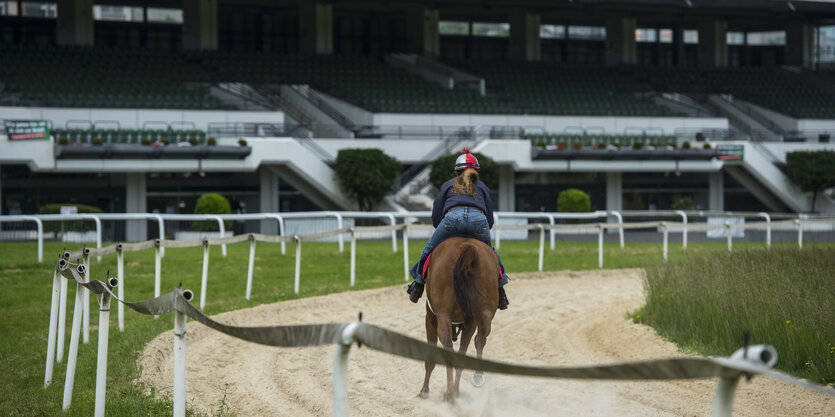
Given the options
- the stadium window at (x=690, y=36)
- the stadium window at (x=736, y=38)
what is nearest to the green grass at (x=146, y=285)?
the stadium window at (x=690, y=36)

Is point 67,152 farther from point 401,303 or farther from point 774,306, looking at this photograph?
point 774,306

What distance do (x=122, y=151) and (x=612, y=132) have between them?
70.9 ft

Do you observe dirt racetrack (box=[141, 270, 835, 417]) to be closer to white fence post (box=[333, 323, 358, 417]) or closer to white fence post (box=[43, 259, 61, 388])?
white fence post (box=[43, 259, 61, 388])

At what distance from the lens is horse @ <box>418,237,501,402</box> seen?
7.20 meters

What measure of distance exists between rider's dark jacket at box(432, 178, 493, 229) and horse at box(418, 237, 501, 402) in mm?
460

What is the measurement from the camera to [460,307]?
723cm

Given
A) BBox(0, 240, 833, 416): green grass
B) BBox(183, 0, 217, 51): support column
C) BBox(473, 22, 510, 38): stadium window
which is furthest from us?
BBox(473, 22, 510, 38): stadium window

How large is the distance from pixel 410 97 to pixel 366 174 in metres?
8.56

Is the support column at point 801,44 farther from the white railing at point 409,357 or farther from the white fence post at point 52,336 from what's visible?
the white railing at point 409,357

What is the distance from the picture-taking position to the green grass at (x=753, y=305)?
7.88 metres

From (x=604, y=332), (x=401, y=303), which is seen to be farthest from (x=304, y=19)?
(x=604, y=332)

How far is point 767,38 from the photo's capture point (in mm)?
55969

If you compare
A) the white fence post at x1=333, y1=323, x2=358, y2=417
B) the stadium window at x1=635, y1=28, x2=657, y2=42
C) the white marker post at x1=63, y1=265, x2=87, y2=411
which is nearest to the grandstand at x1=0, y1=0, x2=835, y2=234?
the stadium window at x1=635, y1=28, x2=657, y2=42

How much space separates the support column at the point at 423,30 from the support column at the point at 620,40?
34.7 feet
